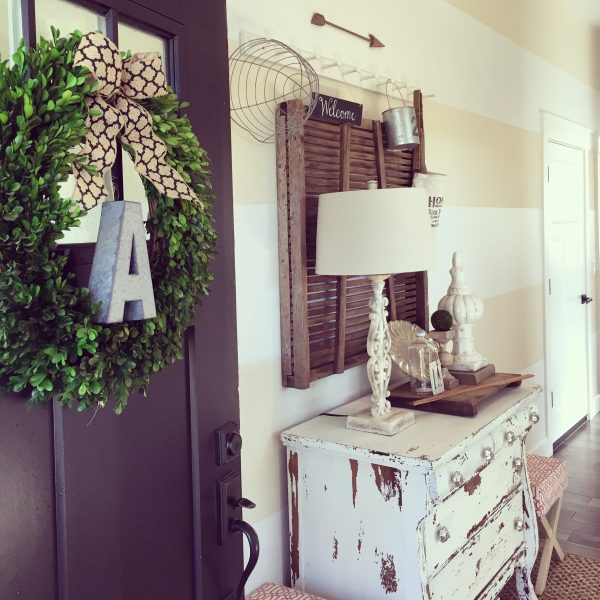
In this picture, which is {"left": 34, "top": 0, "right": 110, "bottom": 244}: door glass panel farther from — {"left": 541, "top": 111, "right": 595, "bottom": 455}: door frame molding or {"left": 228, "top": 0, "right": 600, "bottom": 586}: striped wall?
{"left": 541, "top": 111, "right": 595, "bottom": 455}: door frame molding

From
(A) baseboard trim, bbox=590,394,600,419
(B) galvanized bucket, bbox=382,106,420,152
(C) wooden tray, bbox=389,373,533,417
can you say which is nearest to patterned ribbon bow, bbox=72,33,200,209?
(C) wooden tray, bbox=389,373,533,417

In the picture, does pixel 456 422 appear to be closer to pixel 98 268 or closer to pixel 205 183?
pixel 205 183

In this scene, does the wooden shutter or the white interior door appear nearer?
the wooden shutter

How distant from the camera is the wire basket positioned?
75.3 inches

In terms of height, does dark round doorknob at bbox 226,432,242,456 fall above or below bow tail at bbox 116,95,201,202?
below

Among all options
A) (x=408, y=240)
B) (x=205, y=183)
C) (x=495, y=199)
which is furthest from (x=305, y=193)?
(x=495, y=199)

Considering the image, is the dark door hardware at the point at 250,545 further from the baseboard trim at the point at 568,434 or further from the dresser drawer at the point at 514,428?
the baseboard trim at the point at 568,434

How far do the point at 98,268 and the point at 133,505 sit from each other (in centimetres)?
47

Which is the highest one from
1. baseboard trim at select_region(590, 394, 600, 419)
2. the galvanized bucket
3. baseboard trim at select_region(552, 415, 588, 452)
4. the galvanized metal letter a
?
the galvanized bucket

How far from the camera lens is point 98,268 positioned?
105 centimetres

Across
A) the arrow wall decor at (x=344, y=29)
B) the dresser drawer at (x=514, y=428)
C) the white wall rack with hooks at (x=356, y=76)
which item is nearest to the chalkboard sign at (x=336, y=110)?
the white wall rack with hooks at (x=356, y=76)

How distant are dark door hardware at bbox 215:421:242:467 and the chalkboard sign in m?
1.08

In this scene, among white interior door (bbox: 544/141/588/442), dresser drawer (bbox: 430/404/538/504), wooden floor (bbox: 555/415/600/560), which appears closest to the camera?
dresser drawer (bbox: 430/404/538/504)

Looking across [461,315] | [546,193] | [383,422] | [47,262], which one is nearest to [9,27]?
[47,262]
